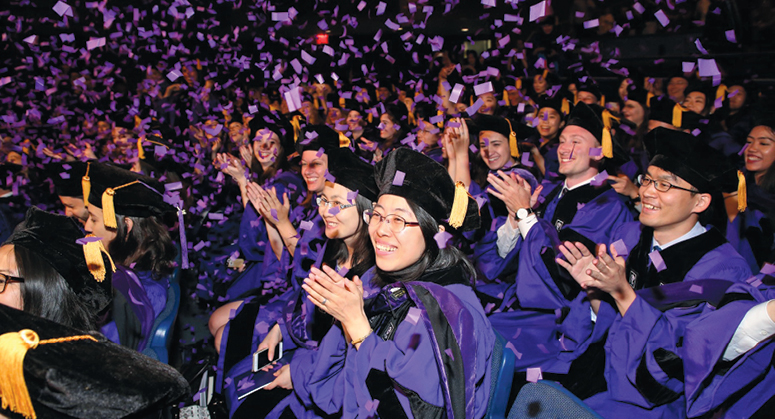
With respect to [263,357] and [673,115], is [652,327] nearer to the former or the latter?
[263,357]

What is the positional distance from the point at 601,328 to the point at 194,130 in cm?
613

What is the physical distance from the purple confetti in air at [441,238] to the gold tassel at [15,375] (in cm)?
150

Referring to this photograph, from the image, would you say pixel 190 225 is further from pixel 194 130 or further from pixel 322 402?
pixel 322 402

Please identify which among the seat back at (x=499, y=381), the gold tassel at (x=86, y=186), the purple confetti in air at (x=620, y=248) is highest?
the gold tassel at (x=86, y=186)

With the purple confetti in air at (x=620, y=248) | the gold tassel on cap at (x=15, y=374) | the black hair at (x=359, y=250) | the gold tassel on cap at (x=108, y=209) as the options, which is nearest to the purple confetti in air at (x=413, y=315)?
the black hair at (x=359, y=250)

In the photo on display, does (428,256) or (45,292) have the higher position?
(45,292)

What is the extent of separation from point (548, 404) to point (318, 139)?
2720 millimetres

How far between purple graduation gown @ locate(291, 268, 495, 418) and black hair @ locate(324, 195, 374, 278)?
761mm

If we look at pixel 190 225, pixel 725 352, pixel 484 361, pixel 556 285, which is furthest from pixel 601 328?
pixel 190 225

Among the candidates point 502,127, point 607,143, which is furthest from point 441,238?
point 502,127

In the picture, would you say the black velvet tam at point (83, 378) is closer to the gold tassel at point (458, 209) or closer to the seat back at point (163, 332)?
the seat back at point (163, 332)

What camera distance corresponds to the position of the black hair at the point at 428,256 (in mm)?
2301

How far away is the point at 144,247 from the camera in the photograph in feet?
10.7

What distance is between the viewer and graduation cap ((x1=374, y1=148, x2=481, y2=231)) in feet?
7.58
